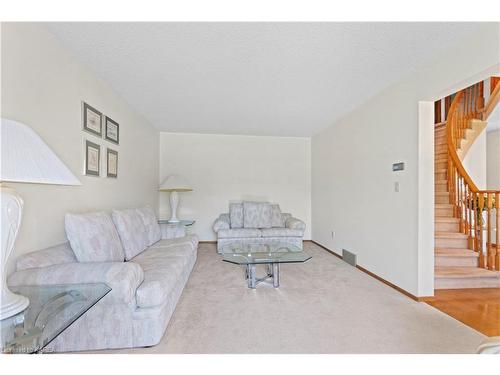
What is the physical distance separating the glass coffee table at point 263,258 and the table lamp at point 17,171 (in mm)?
1769

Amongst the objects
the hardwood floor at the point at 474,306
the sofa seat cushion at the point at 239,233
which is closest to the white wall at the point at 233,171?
the sofa seat cushion at the point at 239,233

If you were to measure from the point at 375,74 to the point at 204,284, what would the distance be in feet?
9.85

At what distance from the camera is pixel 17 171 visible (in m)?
0.92

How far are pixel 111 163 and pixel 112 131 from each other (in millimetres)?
392

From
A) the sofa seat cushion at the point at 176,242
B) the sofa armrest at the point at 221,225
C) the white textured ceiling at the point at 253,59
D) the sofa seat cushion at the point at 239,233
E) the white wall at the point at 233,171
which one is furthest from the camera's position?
the white wall at the point at 233,171

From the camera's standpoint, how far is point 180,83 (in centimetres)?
275

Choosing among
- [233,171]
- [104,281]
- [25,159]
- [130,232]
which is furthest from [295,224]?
[25,159]

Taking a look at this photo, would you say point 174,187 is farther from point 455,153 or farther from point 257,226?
point 455,153

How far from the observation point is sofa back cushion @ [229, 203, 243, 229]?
4.64 metres

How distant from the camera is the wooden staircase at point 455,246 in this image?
2.78 meters

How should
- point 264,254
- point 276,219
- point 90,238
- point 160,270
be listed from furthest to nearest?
point 276,219, point 264,254, point 160,270, point 90,238

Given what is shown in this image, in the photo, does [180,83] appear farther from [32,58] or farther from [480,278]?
[480,278]

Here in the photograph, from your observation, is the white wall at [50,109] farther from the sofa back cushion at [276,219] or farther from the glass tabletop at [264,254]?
the sofa back cushion at [276,219]

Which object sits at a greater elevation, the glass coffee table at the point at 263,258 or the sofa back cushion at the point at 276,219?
the sofa back cushion at the point at 276,219
